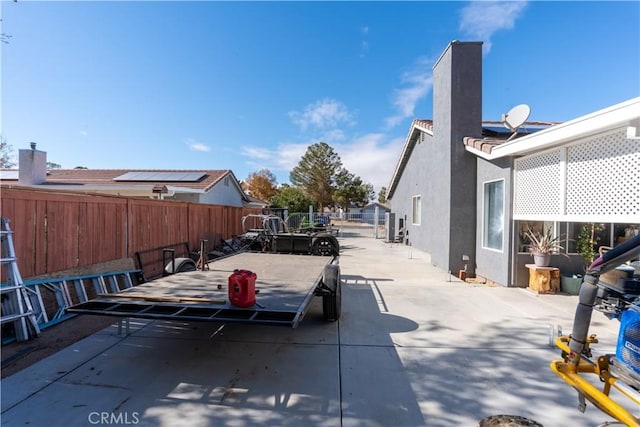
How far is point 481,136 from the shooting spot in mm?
8109

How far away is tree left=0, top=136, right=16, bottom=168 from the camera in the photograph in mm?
23250

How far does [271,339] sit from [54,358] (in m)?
2.31

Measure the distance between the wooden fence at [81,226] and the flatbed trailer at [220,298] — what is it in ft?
6.83

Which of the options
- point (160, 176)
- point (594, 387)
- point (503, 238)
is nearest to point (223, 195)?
point (160, 176)

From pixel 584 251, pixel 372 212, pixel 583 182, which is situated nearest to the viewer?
pixel 583 182

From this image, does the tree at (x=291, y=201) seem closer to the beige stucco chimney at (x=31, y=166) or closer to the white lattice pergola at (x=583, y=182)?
the beige stucco chimney at (x=31, y=166)

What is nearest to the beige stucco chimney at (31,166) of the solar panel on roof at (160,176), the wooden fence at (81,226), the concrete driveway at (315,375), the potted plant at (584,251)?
the solar panel on roof at (160,176)

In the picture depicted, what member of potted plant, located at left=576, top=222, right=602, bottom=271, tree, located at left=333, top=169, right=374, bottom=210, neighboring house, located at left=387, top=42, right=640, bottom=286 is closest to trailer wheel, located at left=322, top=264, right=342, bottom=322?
neighboring house, located at left=387, top=42, right=640, bottom=286

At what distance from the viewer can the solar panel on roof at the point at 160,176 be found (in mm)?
15578

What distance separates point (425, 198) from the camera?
454 inches

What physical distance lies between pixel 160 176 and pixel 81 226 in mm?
11634

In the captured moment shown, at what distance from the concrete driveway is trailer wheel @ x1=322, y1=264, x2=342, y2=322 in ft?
0.59

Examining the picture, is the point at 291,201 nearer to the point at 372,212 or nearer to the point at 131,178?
the point at 131,178

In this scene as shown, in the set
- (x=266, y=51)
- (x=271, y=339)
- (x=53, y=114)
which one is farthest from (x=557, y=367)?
(x=53, y=114)
